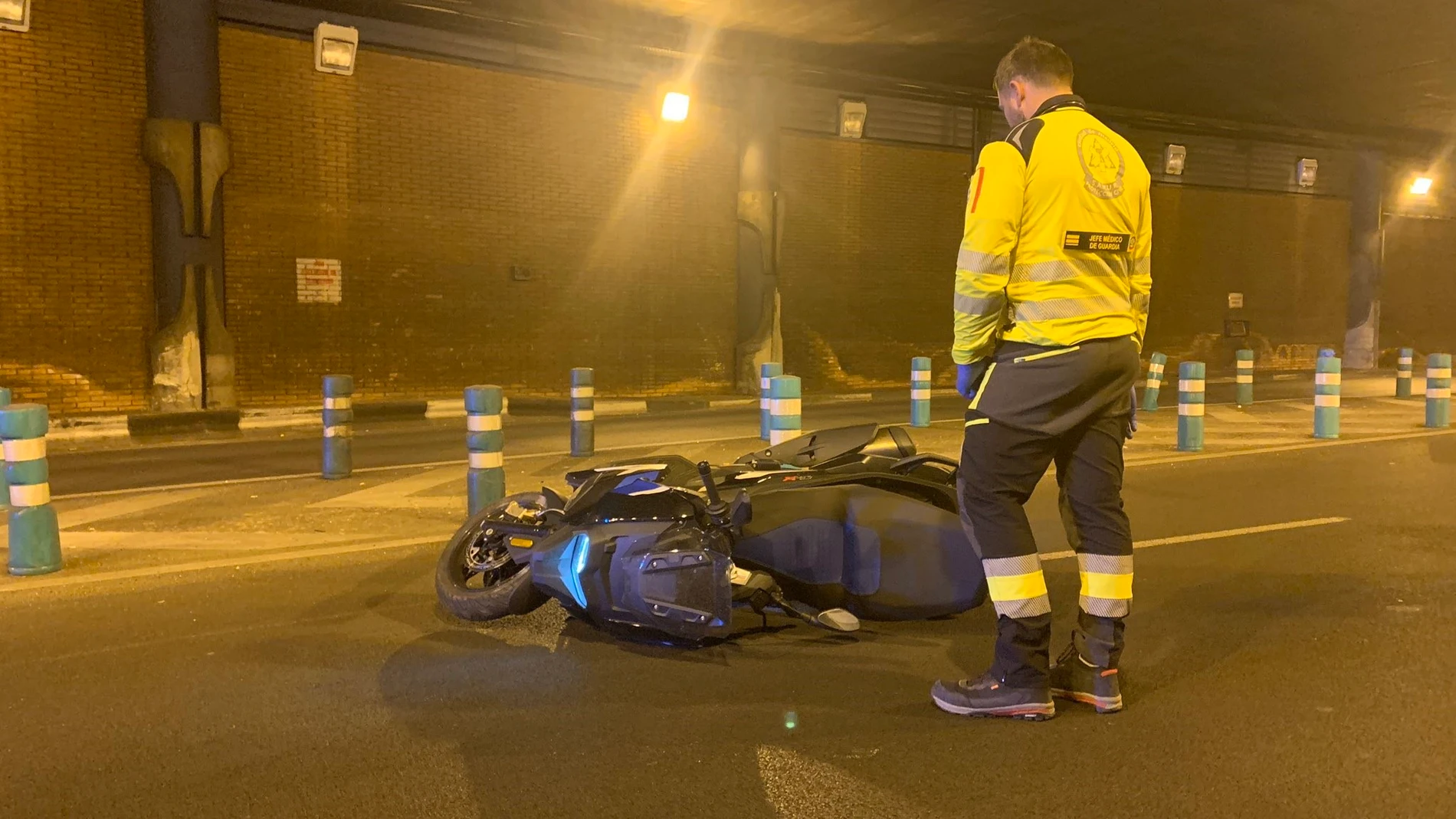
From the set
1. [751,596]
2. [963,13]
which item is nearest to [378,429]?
[963,13]

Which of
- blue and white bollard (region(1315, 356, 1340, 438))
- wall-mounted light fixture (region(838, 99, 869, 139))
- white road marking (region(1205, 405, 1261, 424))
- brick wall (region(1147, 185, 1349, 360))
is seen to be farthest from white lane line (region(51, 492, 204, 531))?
brick wall (region(1147, 185, 1349, 360))

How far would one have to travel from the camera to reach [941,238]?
23.0m

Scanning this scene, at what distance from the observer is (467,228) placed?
1741 centimetres

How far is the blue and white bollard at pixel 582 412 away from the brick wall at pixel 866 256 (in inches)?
401

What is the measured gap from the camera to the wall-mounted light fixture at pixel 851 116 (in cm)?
2094

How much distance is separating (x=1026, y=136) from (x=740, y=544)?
1.93 m

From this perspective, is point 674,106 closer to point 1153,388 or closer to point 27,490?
point 1153,388

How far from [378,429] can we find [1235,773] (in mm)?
13501

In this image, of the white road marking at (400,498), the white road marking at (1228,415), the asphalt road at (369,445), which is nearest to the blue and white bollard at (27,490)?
the white road marking at (400,498)

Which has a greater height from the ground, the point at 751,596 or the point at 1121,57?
the point at 1121,57

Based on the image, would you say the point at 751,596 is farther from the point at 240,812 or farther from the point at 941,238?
the point at 941,238

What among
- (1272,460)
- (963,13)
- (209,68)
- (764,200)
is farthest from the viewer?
(764,200)

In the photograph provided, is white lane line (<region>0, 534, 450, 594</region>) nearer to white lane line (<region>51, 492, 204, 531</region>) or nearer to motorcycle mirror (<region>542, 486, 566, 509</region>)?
white lane line (<region>51, 492, 204, 531</region>)

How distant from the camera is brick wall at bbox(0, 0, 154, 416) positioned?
13805mm
